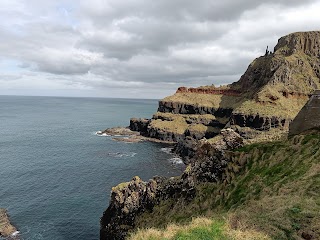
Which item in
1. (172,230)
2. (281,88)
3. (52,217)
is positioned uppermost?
(281,88)

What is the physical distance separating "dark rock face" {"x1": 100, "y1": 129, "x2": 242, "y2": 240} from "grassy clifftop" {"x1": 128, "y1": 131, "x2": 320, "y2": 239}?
1.43 m

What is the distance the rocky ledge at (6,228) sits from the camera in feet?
189

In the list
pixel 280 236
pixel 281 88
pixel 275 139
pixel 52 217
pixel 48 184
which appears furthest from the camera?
pixel 281 88

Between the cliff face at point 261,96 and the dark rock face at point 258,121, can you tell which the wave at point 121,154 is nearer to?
the cliff face at point 261,96

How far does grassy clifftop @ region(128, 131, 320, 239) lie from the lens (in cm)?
2025

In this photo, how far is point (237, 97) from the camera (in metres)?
176

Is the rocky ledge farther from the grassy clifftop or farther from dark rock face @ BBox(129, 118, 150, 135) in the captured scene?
dark rock face @ BBox(129, 118, 150, 135)

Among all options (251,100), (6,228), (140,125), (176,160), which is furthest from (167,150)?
(6,228)

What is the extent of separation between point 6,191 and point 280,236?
246 feet

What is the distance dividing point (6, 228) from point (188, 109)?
130 m

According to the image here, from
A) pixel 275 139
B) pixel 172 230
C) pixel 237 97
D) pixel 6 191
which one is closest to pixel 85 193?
pixel 6 191

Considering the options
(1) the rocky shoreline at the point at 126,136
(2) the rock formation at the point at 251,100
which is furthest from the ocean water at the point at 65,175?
(2) the rock formation at the point at 251,100

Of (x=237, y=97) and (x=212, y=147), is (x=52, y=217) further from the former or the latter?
(x=237, y=97)

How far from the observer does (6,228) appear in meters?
59.9
